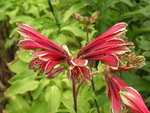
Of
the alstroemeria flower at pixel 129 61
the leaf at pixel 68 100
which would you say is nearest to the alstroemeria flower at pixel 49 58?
the alstroemeria flower at pixel 129 61

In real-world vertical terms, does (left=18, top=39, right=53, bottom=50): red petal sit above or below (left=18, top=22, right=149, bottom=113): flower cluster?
above

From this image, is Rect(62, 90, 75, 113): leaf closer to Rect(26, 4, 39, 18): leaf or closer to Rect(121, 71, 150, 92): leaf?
Rect(121, 71, 150, 92): leaf

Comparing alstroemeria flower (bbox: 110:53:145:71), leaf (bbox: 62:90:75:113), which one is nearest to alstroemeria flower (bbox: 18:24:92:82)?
alstroemeria flower (bbox: 110:53:145:71)

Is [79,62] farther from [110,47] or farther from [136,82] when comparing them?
[136,82]

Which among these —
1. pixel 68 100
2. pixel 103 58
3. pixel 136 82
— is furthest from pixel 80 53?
pixel 136 82

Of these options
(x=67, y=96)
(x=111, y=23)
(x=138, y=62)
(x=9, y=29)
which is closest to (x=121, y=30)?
(x=138, y=62)

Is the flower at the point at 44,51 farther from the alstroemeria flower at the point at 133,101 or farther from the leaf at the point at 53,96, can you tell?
the leaf at the point at 53,96

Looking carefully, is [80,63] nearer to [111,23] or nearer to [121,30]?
[121,30]
